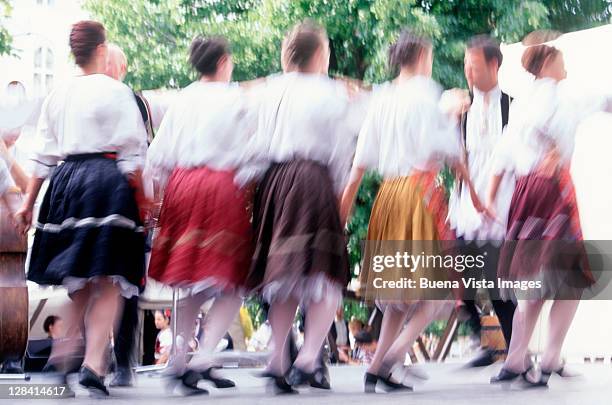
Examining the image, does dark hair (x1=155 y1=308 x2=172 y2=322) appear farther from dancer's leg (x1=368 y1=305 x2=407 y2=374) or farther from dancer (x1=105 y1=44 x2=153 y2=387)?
dancer's leg (x1=368 y1=305 x2=407 y2=374)

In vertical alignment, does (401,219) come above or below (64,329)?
above

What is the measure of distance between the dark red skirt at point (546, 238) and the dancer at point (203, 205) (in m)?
0.89

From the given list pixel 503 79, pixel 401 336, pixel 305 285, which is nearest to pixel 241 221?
pixel 305 285

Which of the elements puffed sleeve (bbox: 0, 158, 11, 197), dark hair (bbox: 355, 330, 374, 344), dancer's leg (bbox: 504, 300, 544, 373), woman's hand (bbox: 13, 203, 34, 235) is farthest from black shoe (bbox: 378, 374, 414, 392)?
puffed sleeve (bbox: 0, 158, 11, 197)

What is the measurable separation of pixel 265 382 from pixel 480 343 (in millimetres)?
746

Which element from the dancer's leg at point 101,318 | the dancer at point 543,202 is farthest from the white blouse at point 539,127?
the dancer's leg at point 101,318

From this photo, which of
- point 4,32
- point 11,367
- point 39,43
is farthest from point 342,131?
point 11,367

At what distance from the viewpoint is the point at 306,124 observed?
4.51 meters

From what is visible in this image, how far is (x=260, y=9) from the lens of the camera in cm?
438

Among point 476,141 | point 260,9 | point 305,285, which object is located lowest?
point 305,285

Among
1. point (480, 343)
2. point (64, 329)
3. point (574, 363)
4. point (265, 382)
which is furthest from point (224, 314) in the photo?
point (574, 363)

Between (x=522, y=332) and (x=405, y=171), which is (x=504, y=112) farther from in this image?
(x=522, y=332)

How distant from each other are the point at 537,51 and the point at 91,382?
72.6 inches

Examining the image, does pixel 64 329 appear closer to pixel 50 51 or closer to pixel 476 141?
pixel 50 51
